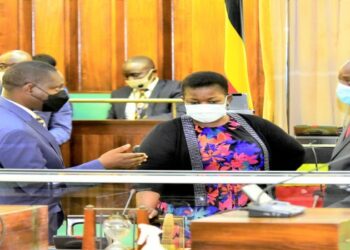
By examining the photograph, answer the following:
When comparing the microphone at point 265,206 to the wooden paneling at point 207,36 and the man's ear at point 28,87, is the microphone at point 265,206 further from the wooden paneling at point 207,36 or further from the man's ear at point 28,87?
the wooden paneling at point 207,36

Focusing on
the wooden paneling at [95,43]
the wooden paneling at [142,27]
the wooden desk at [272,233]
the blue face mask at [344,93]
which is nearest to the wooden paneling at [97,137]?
the wooden paneling at [95,43]

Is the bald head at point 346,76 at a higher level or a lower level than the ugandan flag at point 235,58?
lower

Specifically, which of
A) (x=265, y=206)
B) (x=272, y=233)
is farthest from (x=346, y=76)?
(x=272, y=233)

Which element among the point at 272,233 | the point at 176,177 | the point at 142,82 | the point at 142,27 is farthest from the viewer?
the point at 142,27

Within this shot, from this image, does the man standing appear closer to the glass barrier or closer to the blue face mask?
the glass barrier

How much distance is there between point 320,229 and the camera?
1854 mm

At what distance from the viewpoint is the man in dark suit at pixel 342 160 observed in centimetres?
224

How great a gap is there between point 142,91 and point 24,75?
10.0ft

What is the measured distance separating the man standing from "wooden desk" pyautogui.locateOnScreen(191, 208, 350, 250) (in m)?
0.55

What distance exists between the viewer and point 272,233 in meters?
1.88

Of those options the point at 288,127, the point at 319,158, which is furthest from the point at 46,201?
the point at 288,127

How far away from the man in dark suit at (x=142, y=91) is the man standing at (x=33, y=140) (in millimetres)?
2197

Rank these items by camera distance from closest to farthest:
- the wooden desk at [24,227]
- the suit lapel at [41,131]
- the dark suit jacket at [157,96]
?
the wooden desk at [24,227] < the suit lapel at [41,131] < the dark suit jacket at [157,96]

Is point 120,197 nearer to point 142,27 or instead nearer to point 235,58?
point 235,58
